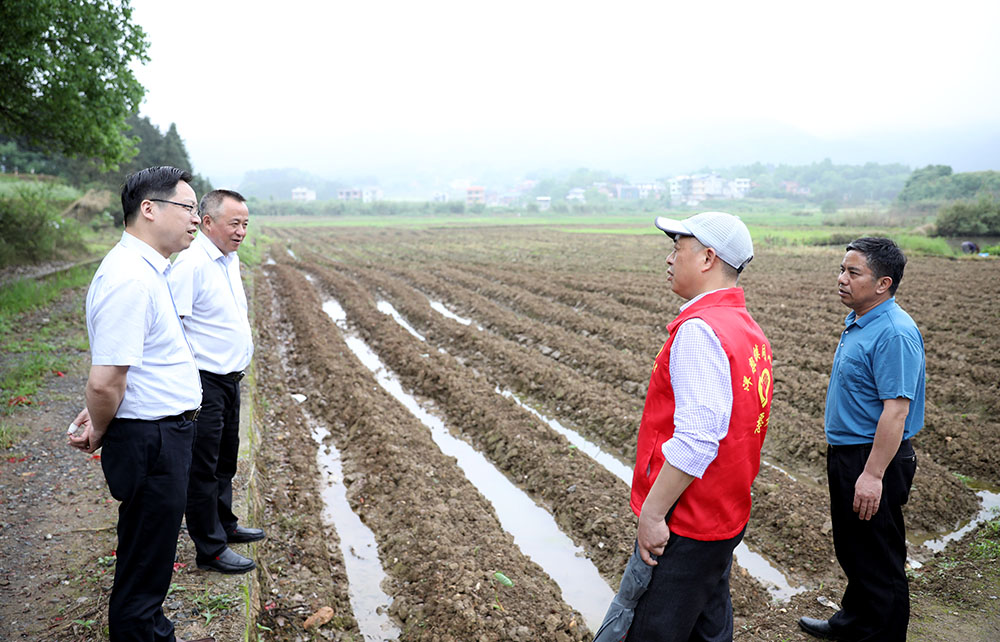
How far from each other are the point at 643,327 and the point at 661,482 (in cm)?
981

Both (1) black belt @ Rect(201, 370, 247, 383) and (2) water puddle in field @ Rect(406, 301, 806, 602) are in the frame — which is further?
(2) water puddle in field @ Rect(406, 301, 806, 602)

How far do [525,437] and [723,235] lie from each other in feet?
15.1

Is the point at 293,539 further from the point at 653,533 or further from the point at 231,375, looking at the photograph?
the point at 653,533

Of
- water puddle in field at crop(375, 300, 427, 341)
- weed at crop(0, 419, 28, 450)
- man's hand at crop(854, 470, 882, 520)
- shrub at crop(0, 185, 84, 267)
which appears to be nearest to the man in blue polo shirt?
man's hand at crop(854, 470, 882, 520)

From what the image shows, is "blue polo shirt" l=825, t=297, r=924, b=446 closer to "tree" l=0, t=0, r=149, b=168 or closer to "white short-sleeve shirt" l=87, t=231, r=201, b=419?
"white short-sleeve shirt" l=87, t=231, r=201, b=419

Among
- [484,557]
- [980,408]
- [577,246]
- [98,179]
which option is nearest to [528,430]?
[484,557]

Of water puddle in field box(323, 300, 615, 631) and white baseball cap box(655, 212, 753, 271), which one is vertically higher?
white baseball cap box(655, 212, 753, 271)

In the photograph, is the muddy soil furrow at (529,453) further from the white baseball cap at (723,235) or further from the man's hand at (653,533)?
the white baseball cap at (723,235)

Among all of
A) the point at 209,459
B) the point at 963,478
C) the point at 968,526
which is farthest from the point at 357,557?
the point at 963,478

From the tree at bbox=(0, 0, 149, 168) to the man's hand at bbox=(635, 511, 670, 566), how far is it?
40.0 feet

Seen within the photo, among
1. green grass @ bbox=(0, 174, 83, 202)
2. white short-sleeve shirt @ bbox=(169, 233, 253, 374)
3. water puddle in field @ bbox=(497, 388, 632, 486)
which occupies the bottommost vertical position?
water puddle in field @ bbox=(497, 388, 632, 486)

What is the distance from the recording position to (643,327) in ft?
38.0

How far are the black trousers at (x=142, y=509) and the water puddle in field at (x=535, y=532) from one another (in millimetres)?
2587

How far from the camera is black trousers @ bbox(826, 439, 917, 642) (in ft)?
9.74
